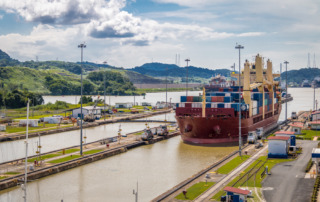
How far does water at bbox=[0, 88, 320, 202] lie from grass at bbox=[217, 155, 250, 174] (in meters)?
3.43

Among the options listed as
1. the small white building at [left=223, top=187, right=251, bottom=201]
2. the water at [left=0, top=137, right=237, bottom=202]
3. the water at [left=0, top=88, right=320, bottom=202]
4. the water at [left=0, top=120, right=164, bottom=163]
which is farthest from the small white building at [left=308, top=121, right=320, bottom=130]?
the small white building at [left=223, top=187, right=251, bottom=201]

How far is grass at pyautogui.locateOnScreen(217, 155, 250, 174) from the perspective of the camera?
1364 inches

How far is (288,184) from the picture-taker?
29703 millimetres

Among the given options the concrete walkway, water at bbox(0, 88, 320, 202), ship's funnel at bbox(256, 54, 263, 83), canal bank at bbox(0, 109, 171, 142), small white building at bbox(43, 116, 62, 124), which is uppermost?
ship's funnel at bbox(256, 54, 263, 83)

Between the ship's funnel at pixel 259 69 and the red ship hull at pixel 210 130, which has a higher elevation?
the ship's funnel at pixel 259 69

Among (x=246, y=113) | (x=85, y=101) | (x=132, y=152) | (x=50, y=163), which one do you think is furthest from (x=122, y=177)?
(x=85, y=101)

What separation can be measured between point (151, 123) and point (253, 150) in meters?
43.1

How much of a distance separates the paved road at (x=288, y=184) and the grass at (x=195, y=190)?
14.3ft

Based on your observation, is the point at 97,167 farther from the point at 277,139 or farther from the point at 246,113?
the point at 246,113

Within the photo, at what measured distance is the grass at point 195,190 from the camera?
88.0 feet

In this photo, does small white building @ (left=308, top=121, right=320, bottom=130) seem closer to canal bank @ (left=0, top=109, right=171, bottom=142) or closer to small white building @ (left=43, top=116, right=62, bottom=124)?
canal bank @ (left=0, top=109, right=171, bottom=142)

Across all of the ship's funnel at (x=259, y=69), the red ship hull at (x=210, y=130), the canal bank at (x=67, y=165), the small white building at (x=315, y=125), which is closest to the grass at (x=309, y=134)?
the small white building at (x=315, y=125)

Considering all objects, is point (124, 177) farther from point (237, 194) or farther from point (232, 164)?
point (237, 194)

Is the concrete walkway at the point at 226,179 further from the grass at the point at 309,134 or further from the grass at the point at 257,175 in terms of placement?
the grass at the point at 309,134
